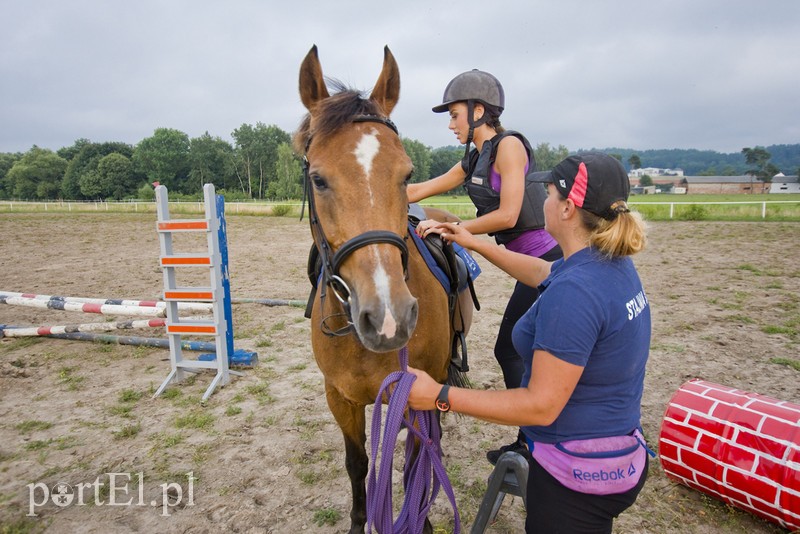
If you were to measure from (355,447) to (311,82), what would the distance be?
7.69 ft

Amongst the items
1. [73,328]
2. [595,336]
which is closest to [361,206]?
[595,336]

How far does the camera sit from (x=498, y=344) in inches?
127

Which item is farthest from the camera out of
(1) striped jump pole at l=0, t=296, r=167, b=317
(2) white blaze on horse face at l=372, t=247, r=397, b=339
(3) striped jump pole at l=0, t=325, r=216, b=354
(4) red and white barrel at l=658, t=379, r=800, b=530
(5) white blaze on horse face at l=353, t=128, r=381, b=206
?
(3) striped jump pole at l=0, t=325, r=216, b=354

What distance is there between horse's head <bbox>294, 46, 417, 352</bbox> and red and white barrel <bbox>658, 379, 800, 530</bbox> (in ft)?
8.35

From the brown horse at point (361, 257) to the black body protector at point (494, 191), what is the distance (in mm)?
607

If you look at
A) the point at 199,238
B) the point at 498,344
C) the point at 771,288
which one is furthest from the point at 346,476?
the point at 199,238

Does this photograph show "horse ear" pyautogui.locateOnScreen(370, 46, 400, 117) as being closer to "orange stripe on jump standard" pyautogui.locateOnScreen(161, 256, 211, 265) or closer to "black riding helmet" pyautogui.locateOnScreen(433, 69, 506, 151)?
"black riding helmet" pyautogui.locateOnScreen(433, 69, 506, 151)

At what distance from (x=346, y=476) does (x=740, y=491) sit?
8.94 ft

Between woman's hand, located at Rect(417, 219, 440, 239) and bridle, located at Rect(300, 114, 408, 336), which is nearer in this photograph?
bridle, located at Rect(300, 114, 408, 336)

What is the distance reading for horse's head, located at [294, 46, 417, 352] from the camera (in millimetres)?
1664

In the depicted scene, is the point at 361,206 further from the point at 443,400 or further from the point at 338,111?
the point at 443,400

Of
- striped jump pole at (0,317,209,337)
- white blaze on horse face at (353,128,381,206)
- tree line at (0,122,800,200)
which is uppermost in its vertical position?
tree line at (0,122,800,200)

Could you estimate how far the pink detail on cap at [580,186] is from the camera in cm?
152

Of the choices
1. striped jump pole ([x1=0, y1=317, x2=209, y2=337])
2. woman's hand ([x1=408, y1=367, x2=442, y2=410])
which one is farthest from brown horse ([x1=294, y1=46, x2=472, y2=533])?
striped jump pole ([x1=0, y1=317, x2=209, y2=337])
